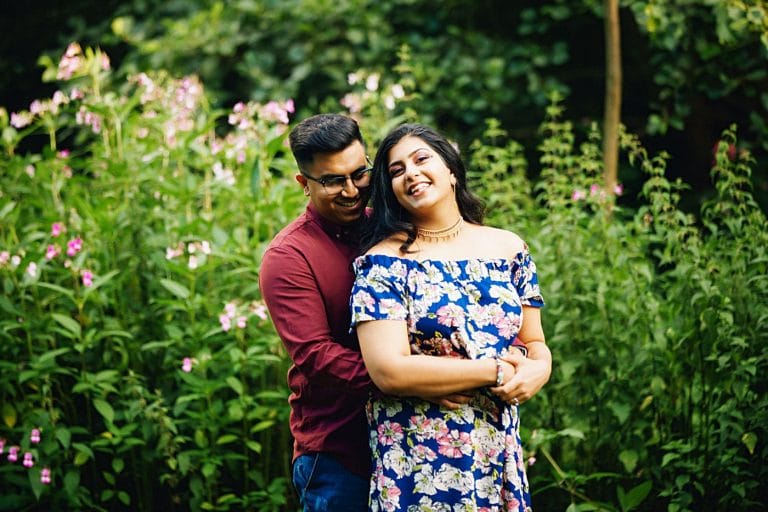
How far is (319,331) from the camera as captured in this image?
215cm

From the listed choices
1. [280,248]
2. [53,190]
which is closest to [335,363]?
[280,248]

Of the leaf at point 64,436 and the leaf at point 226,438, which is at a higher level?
the leaf at point 64,436

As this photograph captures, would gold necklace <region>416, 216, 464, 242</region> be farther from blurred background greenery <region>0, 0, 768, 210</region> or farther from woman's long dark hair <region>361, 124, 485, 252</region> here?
blurred background greenery <region>0, 0, 768, 210</region>

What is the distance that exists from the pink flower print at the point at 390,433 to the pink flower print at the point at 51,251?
1.75 meters

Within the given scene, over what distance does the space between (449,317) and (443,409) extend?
219 mm

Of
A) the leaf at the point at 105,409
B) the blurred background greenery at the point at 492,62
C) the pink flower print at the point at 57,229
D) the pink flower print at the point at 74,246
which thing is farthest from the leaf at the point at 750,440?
the blurred background greenery at the point at 492,62

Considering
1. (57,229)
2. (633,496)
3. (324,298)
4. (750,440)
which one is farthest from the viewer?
(57,229)

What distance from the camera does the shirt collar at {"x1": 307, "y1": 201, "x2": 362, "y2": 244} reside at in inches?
91.5

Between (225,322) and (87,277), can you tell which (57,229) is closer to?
(87,277)

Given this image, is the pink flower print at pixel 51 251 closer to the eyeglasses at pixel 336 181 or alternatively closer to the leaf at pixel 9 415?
the leaf at pixel 9 415

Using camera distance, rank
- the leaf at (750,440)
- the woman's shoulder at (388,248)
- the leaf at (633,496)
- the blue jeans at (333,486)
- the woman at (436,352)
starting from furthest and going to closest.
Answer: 1. the leaf at (633,496)
2. the leaf at (750,440)
3. the blue jeans at (333,486)
4. the woman's shoulder at (388,248)
5. the woman at (436,352)

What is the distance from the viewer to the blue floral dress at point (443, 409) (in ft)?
6.64

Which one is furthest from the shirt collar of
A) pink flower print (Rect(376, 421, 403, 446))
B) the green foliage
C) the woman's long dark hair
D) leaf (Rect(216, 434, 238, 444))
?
leaf (Rect(216, 434, 238, 444))

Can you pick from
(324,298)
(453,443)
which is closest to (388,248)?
(324,298)
